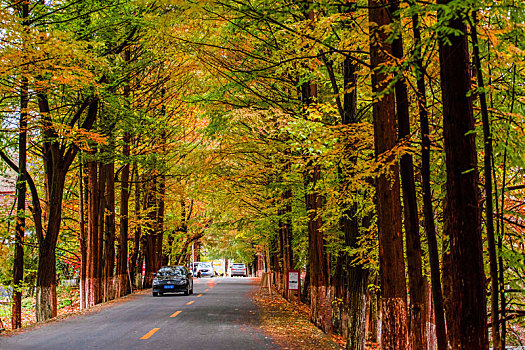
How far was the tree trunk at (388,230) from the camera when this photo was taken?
8117mm

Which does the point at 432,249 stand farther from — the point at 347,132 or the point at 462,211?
the point at 347,132

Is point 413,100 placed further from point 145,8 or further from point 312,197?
point 145,8

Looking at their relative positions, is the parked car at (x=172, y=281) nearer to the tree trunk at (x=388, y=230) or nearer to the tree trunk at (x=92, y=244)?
the tree trunk at (x=92, y=244)

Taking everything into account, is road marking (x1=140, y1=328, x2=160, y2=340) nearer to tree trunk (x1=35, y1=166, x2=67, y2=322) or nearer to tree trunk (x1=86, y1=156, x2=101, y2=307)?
tree trunk (x1=35, y1=166, x2=67, y2=322)

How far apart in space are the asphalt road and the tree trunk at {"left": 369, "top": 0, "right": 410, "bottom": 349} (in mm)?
4140

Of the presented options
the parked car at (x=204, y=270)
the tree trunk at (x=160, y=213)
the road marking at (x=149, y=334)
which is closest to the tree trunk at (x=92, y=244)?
the tree trunk at (x=160, y=213)

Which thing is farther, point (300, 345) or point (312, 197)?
point (312, 197)

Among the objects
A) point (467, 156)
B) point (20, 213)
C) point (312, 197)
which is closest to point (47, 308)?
point (20, 213)

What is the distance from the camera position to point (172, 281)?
2948 centimetres

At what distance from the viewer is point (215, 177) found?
776 inches

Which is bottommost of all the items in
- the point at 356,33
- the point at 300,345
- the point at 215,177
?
the point at 300,345

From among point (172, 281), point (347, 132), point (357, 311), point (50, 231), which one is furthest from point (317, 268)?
point (172, 281)

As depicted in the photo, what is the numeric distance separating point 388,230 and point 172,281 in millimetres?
22979

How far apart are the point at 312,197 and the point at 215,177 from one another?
519cm
